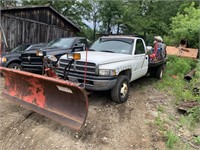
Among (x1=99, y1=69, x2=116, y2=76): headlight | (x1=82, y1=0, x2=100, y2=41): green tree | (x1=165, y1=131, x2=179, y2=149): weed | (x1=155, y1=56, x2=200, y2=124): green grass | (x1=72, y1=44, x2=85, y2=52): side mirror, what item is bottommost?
(x1=165, y1=131, x2=179, y2=149): weed

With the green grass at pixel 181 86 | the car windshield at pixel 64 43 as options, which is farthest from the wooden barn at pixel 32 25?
the green grass at pixel 181 86

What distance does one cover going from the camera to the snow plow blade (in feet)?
11.4

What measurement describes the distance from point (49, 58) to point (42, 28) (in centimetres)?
1162

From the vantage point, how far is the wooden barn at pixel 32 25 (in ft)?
41.9

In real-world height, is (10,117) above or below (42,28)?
below

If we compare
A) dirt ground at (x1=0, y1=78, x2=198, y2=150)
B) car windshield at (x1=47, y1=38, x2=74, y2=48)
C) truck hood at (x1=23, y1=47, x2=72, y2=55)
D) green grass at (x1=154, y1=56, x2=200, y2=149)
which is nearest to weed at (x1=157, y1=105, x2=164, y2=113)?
green grass at (x1=154, y1=56, x2=200, y2=149)

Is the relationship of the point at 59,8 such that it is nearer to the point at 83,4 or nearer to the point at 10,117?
the point at 83,4

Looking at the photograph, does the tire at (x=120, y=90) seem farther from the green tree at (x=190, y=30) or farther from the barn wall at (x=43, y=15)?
the barn wall at (x=43, y=15)

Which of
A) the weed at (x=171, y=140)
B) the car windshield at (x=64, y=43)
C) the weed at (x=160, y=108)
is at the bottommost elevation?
the weed at (x=171, y=140)

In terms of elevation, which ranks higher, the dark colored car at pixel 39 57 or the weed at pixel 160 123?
the dark colored car at pixel 39 57

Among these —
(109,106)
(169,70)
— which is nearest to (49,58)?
(109,106)

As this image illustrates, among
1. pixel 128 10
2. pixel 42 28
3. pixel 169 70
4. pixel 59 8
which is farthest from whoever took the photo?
pixel 128 10

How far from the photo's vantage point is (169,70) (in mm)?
10641

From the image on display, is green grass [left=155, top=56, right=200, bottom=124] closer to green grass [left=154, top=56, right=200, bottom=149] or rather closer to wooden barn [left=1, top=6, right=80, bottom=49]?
green grass [left=154, top=56, right=200, bottom=149]
